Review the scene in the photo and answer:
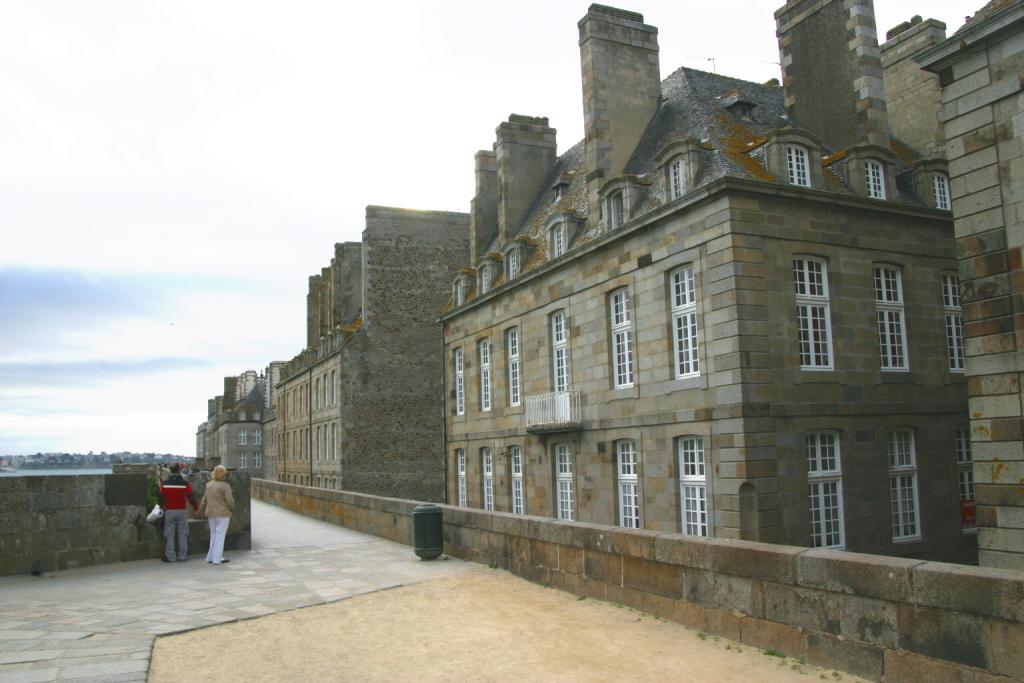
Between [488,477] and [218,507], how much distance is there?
41.8ft

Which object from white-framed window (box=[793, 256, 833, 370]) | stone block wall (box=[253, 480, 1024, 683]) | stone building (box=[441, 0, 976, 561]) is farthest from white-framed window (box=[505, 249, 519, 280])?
stone block wall (box=[253, 480, 1024, 683])

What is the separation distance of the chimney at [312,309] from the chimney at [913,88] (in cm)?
3346

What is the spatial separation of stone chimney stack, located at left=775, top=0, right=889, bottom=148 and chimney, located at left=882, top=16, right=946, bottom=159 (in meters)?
2.23

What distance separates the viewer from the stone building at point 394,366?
36875 mm

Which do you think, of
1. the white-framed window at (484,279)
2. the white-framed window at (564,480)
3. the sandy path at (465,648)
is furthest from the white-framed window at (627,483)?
the white-framed window at (484,279)

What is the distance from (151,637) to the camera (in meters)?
8.05

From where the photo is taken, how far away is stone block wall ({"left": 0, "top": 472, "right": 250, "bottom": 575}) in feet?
39.7

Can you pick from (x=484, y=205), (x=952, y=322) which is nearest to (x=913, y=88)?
(x=952, y=322)

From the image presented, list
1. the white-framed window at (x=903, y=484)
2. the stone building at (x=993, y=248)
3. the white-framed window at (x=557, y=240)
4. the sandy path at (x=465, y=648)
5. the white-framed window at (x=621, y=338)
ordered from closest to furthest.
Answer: the sandy path at (x=465, y=648)
the stone building at (x=993, y=248)
the white-framed window at (x=903, y=484)
the white-framed window at (x=621, y=338)
the white-framed window at (x=557, y=240)

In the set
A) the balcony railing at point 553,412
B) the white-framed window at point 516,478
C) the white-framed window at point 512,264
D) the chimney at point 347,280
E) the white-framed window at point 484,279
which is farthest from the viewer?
the chimney at point 347,280

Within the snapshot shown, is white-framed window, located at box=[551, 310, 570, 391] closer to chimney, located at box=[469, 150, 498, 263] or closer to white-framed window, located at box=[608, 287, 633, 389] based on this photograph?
white-framed window, located at box=[608, 287, 633, 389]

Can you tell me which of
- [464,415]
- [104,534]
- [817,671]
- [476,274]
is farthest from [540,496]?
[817,671]

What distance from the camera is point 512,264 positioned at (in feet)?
81.0

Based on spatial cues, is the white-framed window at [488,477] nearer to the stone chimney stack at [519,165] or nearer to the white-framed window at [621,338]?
the stone chimney stack at [519,165]
